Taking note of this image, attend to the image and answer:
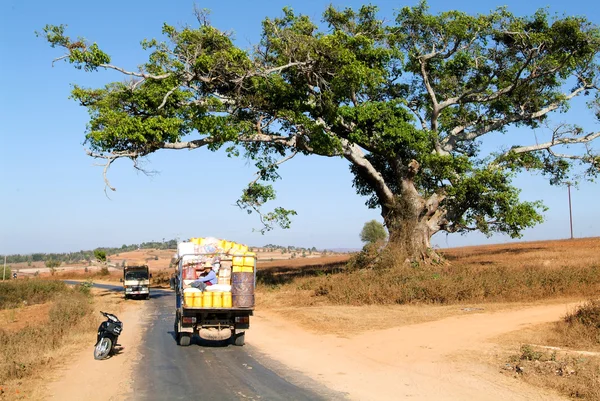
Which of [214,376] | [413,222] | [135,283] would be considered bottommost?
[214,376]

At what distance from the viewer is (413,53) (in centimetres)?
3328

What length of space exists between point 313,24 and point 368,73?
431cm

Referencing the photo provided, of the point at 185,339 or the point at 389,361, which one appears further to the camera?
the point at 185,339

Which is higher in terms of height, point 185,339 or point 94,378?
point 185,339

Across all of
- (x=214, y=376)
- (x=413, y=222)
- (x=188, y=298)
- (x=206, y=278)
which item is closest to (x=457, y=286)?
(x=413, y=222)

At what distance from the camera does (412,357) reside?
13289 mm

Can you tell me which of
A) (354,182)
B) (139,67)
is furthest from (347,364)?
(354,182)

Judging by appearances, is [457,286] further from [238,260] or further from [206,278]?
[206,278]

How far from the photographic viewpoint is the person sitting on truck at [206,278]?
15.2m

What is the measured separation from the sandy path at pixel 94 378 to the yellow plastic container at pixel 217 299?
2.32 meters

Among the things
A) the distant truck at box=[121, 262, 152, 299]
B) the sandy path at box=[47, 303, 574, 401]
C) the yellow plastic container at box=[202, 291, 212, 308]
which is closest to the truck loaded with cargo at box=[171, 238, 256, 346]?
the yellow plastic container at box=[202, 291, 212, 308]

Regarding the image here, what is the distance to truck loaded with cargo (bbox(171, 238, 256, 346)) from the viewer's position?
592 inches

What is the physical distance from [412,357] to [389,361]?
0.64 m

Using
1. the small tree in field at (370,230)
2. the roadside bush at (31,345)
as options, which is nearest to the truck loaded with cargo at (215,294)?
the roadside bush at (31,345)
